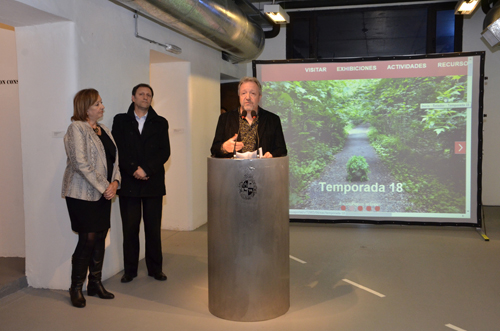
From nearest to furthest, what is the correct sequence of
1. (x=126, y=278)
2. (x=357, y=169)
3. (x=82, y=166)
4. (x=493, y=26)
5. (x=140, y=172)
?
(x=82, y=166)
(x=140, y=172)
(x=126, y=278)
(x=493, y=26)
(x=357, y=169)

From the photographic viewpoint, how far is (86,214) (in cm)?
311

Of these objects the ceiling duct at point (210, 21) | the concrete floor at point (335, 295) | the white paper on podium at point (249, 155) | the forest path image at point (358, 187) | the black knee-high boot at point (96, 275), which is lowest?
the concrete floor at point (335, 295)

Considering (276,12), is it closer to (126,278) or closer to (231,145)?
(231,145)

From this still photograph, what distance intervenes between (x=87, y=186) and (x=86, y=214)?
0.19 m

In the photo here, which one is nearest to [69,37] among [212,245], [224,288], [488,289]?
[212,245]

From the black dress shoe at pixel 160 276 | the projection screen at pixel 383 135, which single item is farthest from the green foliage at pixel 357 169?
the black dress shoe at pixel 160 276

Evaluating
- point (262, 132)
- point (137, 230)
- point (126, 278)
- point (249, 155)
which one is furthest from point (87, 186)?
point (262, 132)

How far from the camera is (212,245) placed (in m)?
2.95

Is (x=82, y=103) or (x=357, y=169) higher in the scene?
(x=82, y=103)

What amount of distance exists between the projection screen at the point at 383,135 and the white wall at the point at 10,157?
2803 mm

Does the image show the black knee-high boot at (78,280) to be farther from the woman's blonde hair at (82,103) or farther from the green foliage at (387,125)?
the green foliage at (387,125)

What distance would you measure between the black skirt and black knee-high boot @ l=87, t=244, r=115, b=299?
0.67ft

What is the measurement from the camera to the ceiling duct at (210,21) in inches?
148

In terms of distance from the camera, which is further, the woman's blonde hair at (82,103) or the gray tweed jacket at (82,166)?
the woman's blonde hair at (82,103)
